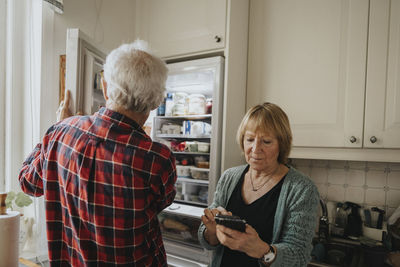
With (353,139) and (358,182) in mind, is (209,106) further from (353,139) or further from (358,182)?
(358,182)

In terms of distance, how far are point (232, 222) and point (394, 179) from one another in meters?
1.19

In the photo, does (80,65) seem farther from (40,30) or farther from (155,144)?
(40,30)

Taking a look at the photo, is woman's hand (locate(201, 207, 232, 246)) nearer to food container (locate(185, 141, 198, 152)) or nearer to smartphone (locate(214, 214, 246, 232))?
smartphone (locate(214, 214, 246, 232))

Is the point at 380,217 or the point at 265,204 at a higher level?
the point at 265,204

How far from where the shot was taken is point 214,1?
4.50 feet

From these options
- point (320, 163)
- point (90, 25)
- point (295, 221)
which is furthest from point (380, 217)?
point (90, 25)

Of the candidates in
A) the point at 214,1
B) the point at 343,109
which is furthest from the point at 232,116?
the point at 214,1

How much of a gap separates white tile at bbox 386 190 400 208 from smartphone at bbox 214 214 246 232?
3.79 ft

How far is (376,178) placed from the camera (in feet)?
4.54

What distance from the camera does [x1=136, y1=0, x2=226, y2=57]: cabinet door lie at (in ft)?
4.48

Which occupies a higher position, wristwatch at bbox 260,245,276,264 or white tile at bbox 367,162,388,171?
white tile at bbox 367,162,388,171

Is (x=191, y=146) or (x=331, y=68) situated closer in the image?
Result: (x=331, y=68)

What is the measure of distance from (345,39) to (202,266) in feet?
4.58

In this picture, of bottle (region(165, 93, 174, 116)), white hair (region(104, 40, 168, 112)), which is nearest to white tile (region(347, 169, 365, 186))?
bottle (region(165, 93, 174, 116))
